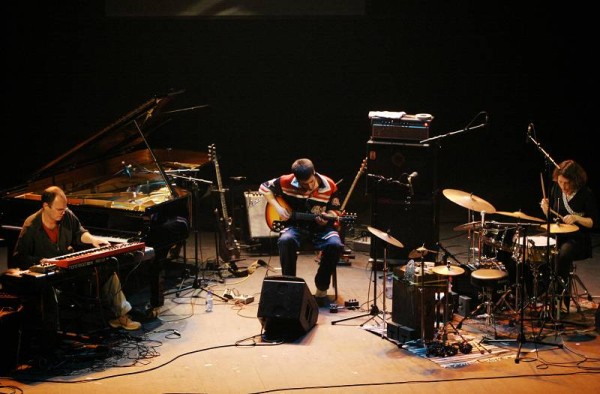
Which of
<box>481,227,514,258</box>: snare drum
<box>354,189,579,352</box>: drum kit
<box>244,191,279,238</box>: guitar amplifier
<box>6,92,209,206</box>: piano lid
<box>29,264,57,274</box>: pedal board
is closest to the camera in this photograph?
<box>29,264,57,274</box>: pedal board

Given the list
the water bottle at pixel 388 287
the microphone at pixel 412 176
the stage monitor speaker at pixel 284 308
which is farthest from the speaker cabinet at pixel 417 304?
the microphone at pixel 412 176

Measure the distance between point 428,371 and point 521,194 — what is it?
24.2 feet

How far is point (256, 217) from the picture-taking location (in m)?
9.69

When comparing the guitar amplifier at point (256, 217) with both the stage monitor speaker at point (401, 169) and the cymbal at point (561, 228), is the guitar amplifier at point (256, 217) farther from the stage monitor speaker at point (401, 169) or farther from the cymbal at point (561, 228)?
the cymbal at point (561, 228)

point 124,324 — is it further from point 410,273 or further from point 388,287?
point 388,287

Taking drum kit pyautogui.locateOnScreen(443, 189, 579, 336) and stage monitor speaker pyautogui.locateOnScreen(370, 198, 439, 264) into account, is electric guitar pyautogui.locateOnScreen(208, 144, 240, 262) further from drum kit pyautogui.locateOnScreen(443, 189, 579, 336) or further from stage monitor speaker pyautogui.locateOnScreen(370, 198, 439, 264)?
drum kit pyautogui.locateOnScreen(443, 189, 579, 336)

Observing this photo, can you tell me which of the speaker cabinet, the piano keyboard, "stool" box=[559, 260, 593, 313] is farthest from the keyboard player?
"stool" box=[559, 260, 593, 313]

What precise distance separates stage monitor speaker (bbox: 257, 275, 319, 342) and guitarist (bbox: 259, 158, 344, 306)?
86cm

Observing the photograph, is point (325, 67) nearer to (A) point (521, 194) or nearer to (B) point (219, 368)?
(A) point (521, 194)

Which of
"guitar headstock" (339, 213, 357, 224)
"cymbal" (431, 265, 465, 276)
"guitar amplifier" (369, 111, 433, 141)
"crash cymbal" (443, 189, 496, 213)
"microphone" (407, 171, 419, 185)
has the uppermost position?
"guitar amplifier" (369, 111, 433, 141)

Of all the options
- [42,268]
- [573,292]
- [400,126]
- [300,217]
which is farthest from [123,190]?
[573,292]

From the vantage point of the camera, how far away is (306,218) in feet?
24.9

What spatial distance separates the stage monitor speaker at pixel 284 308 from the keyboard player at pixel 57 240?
119cm

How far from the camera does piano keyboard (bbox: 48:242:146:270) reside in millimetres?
5743
